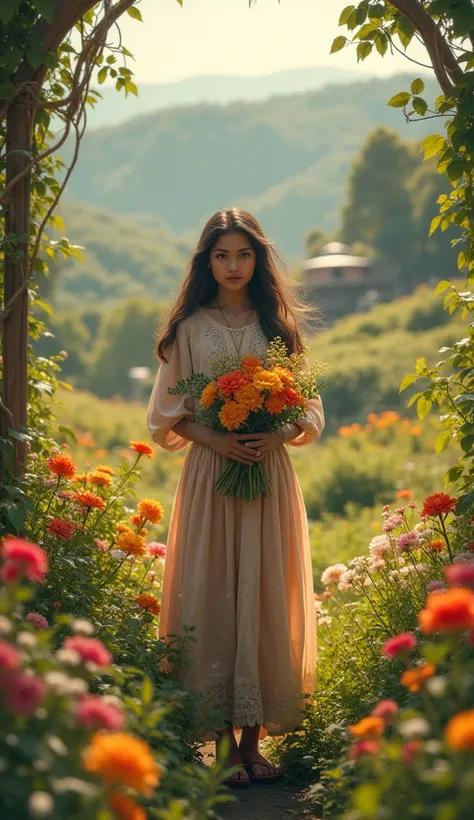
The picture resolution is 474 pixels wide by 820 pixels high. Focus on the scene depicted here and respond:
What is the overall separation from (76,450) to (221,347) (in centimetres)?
1052

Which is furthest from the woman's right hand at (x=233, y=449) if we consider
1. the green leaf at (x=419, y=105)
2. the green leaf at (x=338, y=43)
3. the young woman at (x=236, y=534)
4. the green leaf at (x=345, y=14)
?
the green leaf at (x=345, y=14)

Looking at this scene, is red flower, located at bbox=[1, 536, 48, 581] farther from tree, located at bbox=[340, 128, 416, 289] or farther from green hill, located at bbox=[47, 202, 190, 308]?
green hill, located at bbox=[47, 202, 190, 308]

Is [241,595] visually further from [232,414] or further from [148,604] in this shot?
[232,414]

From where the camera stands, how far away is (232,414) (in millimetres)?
3311

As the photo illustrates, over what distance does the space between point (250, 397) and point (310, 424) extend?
16.7 inches

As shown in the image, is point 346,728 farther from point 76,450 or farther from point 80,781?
point 76,450

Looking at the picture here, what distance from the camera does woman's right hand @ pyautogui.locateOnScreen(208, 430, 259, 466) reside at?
344cm

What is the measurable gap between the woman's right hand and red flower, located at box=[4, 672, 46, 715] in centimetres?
198

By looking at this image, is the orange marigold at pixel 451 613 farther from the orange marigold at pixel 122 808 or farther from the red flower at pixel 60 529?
the red flower at pixel 60 529

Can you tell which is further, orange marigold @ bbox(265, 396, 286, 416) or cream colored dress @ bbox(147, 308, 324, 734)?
cream colored dress @ bbox(147, 308, 324, 734)

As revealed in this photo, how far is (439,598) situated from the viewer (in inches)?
63.6

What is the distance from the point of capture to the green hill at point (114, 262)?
111250mm

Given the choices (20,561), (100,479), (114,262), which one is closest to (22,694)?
(20,561)

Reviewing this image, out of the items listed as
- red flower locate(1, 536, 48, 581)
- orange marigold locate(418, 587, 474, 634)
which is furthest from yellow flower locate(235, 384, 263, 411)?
orange marigold locate(418, 587, 474, 634)
